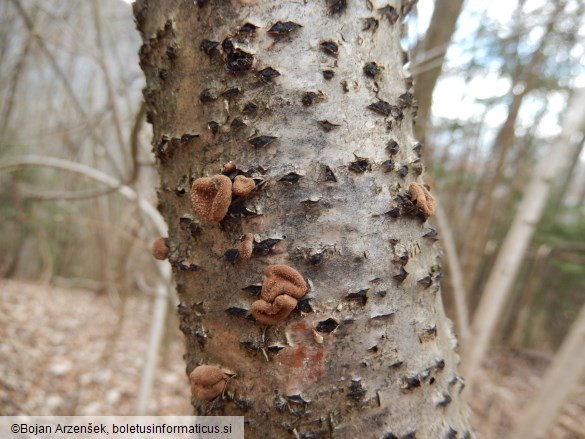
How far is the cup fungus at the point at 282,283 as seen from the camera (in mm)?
635

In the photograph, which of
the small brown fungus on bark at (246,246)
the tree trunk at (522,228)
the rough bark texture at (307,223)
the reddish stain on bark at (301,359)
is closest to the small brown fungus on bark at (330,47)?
the rough bark texture at (307,223)

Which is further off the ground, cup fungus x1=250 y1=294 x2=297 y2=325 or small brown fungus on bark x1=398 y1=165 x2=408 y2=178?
small brown fungus on bark x1=398 y1=165 x2=408 y2=178

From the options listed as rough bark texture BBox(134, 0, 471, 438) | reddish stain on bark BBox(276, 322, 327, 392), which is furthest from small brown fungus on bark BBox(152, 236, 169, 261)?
reddish stain on bark BBox(276, 322, 327, 392)

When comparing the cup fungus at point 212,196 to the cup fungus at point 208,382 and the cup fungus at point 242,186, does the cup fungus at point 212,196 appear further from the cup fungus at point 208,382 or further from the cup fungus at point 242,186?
the cup fungus at point 208,382

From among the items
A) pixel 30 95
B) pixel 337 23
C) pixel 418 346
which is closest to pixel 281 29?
pixel 337 23

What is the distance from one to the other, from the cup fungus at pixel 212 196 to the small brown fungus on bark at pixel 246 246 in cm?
6

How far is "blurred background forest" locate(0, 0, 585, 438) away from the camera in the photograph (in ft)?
A: 8.46

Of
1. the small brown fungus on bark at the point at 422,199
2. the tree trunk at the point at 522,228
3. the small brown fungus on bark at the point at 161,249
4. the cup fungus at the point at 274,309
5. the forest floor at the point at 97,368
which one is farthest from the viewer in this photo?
the forest floor at the point at 97,368

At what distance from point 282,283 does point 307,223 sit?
4.2 inches

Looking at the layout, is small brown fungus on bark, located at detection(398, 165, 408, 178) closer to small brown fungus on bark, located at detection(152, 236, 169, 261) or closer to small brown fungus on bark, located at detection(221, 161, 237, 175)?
small brown fungus on bark, located at detection(221, 161, 237, 175)

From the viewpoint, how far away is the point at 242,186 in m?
0.65

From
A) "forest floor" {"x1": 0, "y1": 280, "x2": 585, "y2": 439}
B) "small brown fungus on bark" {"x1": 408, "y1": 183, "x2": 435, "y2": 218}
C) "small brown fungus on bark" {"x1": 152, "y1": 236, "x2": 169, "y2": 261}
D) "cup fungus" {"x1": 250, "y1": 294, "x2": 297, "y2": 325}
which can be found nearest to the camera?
"cup fungus" {"x1": 250, "y1": 294, "x2": 297, "y2": 325}

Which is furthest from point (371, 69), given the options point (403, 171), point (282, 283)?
point (282, 283)

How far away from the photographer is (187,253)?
752 mm
